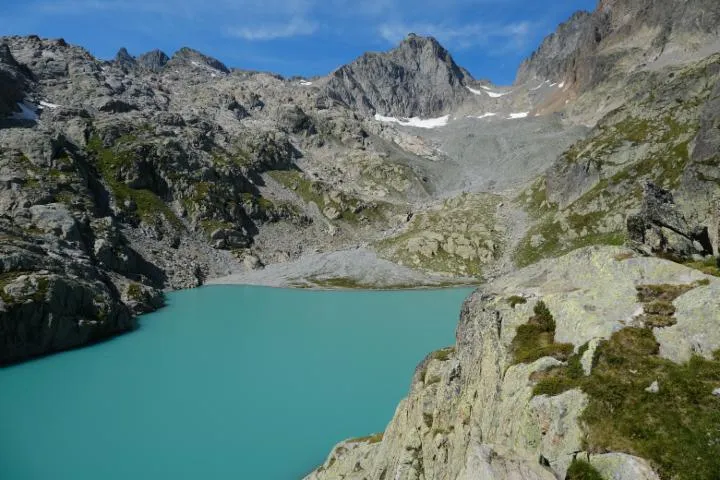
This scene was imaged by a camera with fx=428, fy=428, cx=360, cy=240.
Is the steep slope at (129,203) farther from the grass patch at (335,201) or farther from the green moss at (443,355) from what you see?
the green moss at (443,355)

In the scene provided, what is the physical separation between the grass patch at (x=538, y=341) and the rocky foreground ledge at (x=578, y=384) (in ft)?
0.13

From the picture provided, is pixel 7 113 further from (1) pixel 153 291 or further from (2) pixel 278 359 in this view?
(2) pixel 278 359

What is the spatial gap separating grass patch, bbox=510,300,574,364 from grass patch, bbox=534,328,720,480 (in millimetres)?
1040

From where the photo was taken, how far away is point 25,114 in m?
149

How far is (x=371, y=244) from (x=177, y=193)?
213 feet

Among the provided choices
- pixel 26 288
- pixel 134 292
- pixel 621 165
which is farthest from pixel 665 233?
pixel 621 165

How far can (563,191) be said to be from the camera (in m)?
120

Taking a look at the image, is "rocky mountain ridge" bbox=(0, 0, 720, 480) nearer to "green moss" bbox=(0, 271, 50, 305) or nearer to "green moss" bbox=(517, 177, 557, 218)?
"green moss" bbox=(0, 271, 50, 305)

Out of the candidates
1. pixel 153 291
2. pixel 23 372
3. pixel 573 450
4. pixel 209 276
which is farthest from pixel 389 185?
pixel 573 450

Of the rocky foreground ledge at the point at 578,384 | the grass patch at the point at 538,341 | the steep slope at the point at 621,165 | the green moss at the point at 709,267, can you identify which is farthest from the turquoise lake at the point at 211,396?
the steep slope at the point at 621,165

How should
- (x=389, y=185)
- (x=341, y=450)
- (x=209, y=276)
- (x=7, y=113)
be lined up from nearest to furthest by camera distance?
(x=341, y=450)
(x=209, y=276)
(x=7, y=113)
(x=389, y=185)

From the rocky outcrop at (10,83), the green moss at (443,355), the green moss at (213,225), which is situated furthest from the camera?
the rocky outcrop at (10,83)

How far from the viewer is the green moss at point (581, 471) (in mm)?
8250

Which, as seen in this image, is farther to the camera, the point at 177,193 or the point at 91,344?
the point at 177,193
